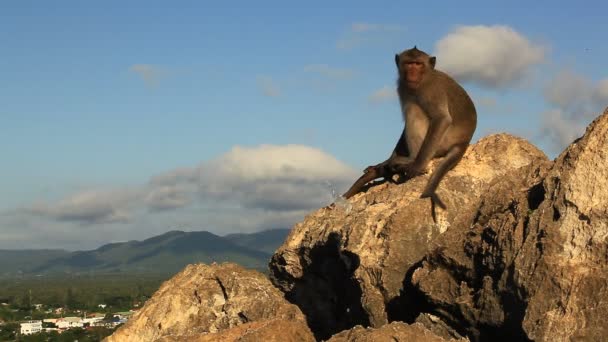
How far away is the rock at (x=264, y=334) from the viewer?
8.57 metres

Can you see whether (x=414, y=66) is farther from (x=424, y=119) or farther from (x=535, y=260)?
(x=535, y=260)

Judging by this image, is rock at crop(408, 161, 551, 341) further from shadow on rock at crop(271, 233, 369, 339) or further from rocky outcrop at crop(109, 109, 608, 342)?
shadow on rock at crop(271, 233, 369, 339)

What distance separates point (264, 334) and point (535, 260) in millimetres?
2668

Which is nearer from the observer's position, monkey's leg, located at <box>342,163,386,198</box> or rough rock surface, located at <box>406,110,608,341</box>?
rough rock surface, located at <box>406,110,608,341</box>

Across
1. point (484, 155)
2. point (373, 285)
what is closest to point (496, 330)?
point (373, 285)

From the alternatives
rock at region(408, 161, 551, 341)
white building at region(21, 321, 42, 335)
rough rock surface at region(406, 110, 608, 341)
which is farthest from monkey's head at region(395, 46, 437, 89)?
white building at region(21, 321, 42, 335)

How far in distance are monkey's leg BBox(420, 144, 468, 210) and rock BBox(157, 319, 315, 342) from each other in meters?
2.53

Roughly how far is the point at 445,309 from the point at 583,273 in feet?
5.71

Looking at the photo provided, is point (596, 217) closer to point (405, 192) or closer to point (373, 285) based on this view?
point (373, 285)

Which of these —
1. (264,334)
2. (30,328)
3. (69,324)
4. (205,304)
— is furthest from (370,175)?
(30,328)

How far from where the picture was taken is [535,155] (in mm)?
12008

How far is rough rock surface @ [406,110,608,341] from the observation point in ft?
24.6

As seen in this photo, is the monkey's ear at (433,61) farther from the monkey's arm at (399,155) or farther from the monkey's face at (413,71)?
the monkey's arm at (399,155)

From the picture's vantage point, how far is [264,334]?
337 inches
